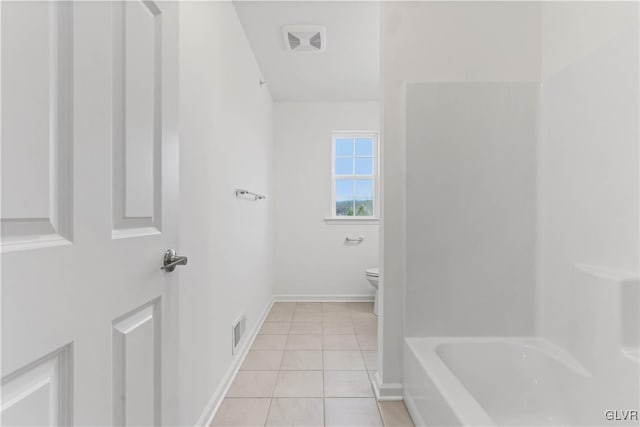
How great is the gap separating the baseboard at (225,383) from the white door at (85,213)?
31.2 inches

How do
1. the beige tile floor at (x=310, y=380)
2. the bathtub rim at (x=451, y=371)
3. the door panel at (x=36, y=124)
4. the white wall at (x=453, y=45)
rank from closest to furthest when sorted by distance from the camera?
1. the door panel at (x=36, y=124)
2. the bathtub rim at (x=451, y=371)
3. the beige tile floor at (x=310, y=380)
4. the white wall at (x=453, y=45)

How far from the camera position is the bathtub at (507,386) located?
1.18 meters

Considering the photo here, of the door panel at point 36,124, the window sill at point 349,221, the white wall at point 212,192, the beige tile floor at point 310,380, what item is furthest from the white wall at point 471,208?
the window sill at point 349,221

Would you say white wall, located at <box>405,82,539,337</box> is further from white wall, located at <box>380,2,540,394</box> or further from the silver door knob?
the silver door knob

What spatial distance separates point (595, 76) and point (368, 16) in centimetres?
144

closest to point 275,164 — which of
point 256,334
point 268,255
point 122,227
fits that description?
point 268,255

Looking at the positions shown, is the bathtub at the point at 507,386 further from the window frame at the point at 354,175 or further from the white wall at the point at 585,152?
the window frame at the point at 354,175

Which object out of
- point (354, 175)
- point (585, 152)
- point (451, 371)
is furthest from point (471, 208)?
point (354, 175)

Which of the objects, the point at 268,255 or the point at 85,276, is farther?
the point at 268,255

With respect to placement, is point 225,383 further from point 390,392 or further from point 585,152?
point 585,152

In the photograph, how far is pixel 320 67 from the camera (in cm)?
301

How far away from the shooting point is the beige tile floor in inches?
64.8

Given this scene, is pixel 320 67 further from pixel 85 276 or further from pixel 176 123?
pixel 85 276

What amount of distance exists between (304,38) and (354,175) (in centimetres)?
183
